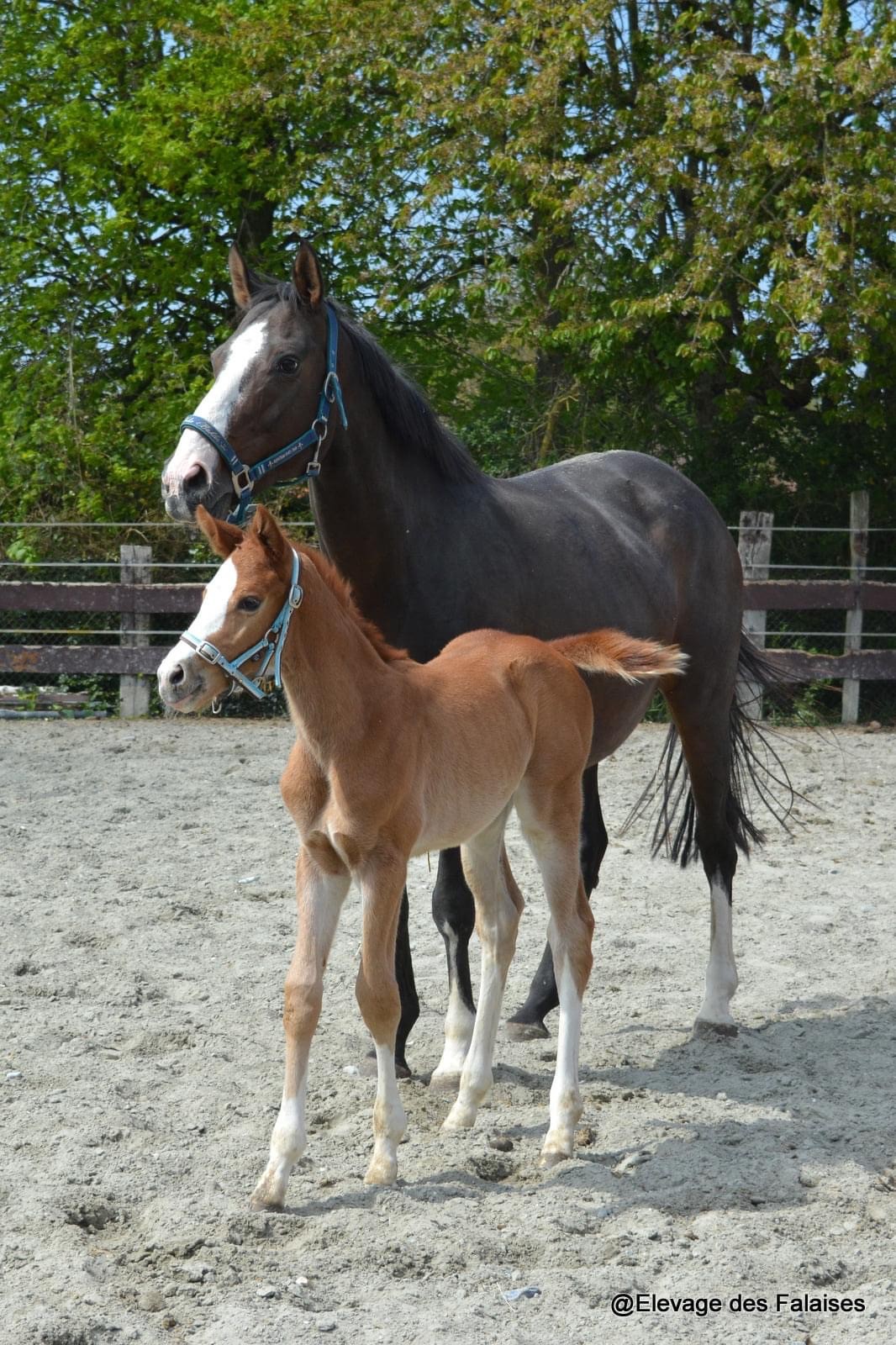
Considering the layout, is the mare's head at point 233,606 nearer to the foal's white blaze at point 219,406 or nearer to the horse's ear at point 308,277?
the foal's white blaze at point 219,406

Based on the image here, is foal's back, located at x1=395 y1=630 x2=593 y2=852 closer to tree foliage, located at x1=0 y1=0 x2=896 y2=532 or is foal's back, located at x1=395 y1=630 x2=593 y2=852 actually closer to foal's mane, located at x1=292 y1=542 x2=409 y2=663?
foal's mane, located at x1=292 y1=542 x2=409 y2=663

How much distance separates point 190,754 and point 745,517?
17.8 ft

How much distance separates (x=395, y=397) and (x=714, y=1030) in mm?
2346

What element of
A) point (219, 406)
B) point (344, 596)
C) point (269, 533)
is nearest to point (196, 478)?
point (219, 406)

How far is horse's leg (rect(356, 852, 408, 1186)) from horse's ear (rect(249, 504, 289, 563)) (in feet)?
2.49

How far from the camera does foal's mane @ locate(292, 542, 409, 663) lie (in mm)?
3270

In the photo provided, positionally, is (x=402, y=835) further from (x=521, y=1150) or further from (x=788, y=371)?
(x=788, y=371)

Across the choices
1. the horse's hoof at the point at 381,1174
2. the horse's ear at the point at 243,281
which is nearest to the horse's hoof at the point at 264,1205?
the horse's hoof at the point at 381,1174

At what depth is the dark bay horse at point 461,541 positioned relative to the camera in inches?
151

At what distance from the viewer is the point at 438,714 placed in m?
3.47

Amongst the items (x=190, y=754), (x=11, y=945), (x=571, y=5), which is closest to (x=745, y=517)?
(x=571, y=5)

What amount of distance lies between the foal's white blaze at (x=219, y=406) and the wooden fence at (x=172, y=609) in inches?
310

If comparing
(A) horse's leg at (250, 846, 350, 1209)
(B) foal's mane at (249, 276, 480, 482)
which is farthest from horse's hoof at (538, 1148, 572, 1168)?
(B) foal's mane at (249, 276, 480, 482)

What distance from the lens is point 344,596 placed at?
334 cm
